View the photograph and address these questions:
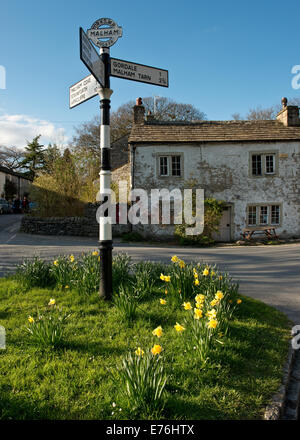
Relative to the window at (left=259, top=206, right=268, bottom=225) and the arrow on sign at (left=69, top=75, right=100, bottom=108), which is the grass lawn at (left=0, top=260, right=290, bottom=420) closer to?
the arrow on sign at (left=69, top=75, right=100, bottom=108)

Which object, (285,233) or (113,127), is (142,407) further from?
(113,127)

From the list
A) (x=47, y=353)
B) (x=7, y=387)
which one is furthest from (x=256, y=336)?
(x=7, y=387)

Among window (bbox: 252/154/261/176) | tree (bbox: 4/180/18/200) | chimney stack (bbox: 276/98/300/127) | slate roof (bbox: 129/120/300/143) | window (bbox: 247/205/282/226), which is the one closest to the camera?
slate roof (bbox: 129/120/300/143)

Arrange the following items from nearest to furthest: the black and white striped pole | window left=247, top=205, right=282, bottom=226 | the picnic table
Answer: the black and white striped pole < the picnic table < window left=247, top=205, right=282, bottom=226

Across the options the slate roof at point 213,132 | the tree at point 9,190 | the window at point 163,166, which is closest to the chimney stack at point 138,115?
the slate roof at point 213,132

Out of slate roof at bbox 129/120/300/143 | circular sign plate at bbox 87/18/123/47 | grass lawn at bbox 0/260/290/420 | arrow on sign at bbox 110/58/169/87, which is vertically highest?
slate roof at bbox 129/120/300/143

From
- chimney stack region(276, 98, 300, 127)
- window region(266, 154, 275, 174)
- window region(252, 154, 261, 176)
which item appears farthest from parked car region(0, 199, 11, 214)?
chimney stack region(276, 98, 300, 127)

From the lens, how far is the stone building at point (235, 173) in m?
18.3

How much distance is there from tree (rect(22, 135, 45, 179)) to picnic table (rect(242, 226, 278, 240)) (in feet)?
143

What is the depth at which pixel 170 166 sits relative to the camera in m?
18.5

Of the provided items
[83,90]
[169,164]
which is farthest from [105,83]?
[169,164]

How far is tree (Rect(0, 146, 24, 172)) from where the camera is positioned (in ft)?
181

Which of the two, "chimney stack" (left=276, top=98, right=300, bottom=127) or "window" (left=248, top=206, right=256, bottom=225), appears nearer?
"window" (left=248, top=206, right=256, bottom=225)

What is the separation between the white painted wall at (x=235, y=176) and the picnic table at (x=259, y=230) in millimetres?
646
